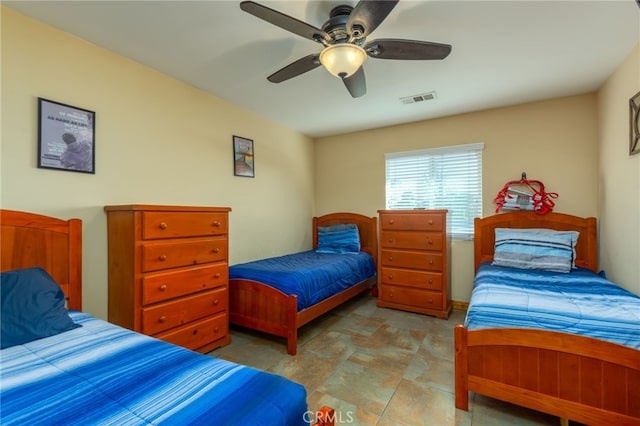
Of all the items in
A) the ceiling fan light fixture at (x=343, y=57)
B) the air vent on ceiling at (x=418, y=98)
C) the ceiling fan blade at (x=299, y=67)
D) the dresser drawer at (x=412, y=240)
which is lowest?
the dresser drawer at (x=412, y=240)

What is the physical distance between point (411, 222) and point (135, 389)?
2.96 meters

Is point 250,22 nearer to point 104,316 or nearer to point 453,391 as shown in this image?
point 104,316

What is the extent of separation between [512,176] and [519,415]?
247 centimetres

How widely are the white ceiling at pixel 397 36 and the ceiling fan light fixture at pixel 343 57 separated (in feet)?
0.85

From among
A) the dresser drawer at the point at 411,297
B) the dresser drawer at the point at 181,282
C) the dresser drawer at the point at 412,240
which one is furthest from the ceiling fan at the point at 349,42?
the dresser drawer at the point at 411,297

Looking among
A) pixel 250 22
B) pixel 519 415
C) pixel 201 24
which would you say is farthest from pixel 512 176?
pixel 201 24

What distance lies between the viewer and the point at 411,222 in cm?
334

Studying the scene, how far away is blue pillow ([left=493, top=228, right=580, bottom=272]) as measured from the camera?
2.62 m

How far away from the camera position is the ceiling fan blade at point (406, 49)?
1.64 metres

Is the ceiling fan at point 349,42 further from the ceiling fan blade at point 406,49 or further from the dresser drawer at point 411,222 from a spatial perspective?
the dresser drawer at point 411,222

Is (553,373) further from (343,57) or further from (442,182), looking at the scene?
(442,182)

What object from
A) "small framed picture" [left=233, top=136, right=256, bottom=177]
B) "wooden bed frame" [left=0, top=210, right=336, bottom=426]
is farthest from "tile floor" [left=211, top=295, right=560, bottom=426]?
"small framed picture" [left=233, top=136, right=256, bottom=177]

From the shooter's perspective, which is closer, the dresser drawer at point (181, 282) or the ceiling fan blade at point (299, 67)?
the ceiling fan blade at point (299, 67)

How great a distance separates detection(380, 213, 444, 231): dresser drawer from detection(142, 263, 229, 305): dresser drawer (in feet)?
6.34
